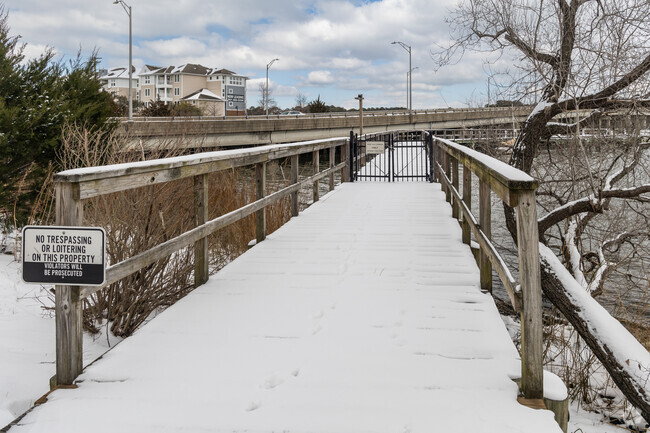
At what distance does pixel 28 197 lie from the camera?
11.3 meters

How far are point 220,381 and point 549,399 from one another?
5.79 feet

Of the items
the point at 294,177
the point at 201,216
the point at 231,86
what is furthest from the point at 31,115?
the point at 231,86

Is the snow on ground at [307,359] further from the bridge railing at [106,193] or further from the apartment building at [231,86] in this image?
the apartment building at [231,86]

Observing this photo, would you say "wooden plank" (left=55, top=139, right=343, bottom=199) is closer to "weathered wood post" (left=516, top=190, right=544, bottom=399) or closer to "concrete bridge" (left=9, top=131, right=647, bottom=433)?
"concrete bridge" (left=9, top=131, right=647, bottom=433)

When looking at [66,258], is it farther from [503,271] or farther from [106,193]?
[503,271]

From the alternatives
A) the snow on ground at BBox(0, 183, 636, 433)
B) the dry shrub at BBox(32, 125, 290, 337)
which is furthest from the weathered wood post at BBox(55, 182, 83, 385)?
the dry shrub at BBox(32, 125, 290, 337)

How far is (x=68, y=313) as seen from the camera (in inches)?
129

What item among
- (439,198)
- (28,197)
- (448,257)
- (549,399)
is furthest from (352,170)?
(549,399)

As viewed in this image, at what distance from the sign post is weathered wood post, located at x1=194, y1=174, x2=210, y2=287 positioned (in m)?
2.10

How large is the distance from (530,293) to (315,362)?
1.31m

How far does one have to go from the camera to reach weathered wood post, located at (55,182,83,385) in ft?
10.5

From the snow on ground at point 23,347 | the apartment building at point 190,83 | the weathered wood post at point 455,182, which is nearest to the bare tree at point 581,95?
the weathered wood post at point 455,182

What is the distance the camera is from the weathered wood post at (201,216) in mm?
5305

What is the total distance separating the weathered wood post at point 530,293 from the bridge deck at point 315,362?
14 centimetres
